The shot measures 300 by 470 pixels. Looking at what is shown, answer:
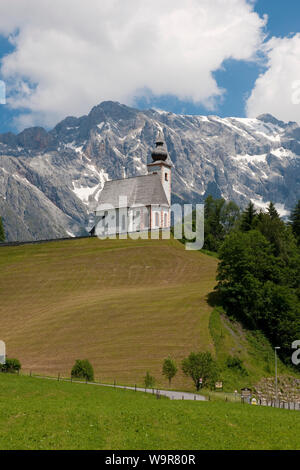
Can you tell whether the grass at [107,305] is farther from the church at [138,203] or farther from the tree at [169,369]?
the church at [138,203]

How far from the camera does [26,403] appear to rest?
25859 millimetres

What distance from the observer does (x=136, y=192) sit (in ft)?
405

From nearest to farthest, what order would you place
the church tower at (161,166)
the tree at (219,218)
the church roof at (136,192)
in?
the church roof at (136,192), the tree at (219,218), the church tower at (161,166)

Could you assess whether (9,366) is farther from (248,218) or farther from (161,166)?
(161,166)

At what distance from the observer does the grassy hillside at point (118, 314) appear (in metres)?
50.9

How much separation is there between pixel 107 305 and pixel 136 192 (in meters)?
60.8

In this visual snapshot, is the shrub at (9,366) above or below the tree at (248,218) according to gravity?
below

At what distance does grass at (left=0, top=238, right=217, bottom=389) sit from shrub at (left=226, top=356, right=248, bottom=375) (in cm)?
278

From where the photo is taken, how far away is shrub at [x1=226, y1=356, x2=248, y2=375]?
167ft

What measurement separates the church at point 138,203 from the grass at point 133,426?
289 ft

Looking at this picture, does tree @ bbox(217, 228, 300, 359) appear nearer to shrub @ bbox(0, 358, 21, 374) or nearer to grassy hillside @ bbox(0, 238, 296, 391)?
grassy hillside @ bbox(0, 238, 296, 391)

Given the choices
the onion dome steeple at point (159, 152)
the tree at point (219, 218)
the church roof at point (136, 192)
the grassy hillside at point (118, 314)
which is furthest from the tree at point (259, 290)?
the onion dome steeple at point (159, 152)
